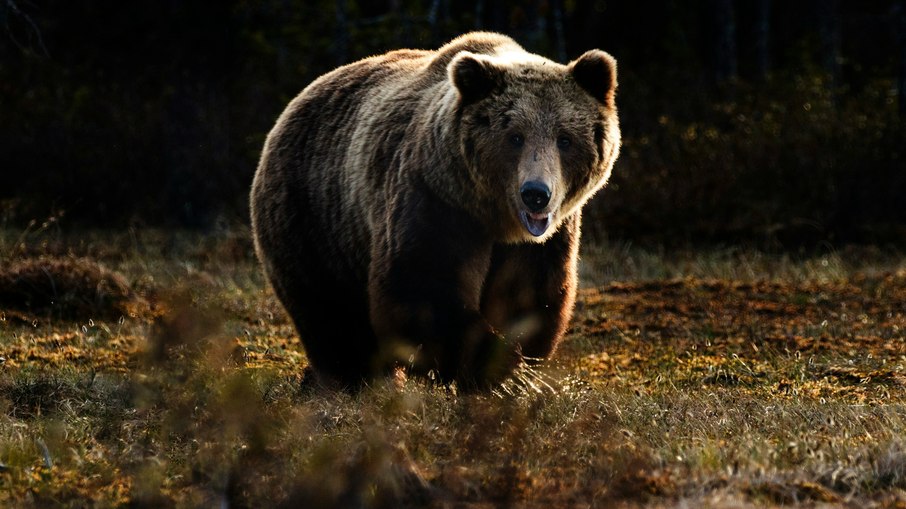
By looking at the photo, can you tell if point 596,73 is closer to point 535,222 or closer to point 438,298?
point 535,222

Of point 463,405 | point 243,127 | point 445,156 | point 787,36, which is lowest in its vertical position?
point 787,36

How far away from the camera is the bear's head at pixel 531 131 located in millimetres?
5025

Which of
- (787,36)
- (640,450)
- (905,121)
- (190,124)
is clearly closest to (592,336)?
(640,450)

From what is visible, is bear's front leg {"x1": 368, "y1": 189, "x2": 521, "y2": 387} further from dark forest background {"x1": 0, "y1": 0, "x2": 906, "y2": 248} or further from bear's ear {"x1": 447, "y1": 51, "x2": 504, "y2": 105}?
dark forest background {"x1": 0, "y1": 0, "x2": 906, "y2": 248}

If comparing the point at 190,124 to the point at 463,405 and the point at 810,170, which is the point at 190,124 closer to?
the point at 810,170

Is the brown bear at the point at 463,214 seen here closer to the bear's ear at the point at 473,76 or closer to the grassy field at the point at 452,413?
the bear's ear at the point at 473,76

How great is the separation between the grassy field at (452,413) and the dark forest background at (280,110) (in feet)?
9.25

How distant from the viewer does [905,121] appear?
38.6 ft

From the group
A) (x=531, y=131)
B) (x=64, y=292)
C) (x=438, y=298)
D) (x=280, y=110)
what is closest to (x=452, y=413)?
(x=438, y=298)

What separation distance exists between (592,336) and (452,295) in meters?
2.71

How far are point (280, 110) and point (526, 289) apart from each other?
30.0 ft

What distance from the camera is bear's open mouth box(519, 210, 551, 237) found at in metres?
4.95

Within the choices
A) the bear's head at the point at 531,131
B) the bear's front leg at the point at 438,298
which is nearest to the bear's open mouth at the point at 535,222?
the bear's head at the point at 531,131

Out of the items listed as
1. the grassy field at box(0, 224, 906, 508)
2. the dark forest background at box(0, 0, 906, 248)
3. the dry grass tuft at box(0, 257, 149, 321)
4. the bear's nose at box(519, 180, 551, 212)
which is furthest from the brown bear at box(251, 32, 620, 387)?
the dark forest background at box(0, 0, 906, 248)
